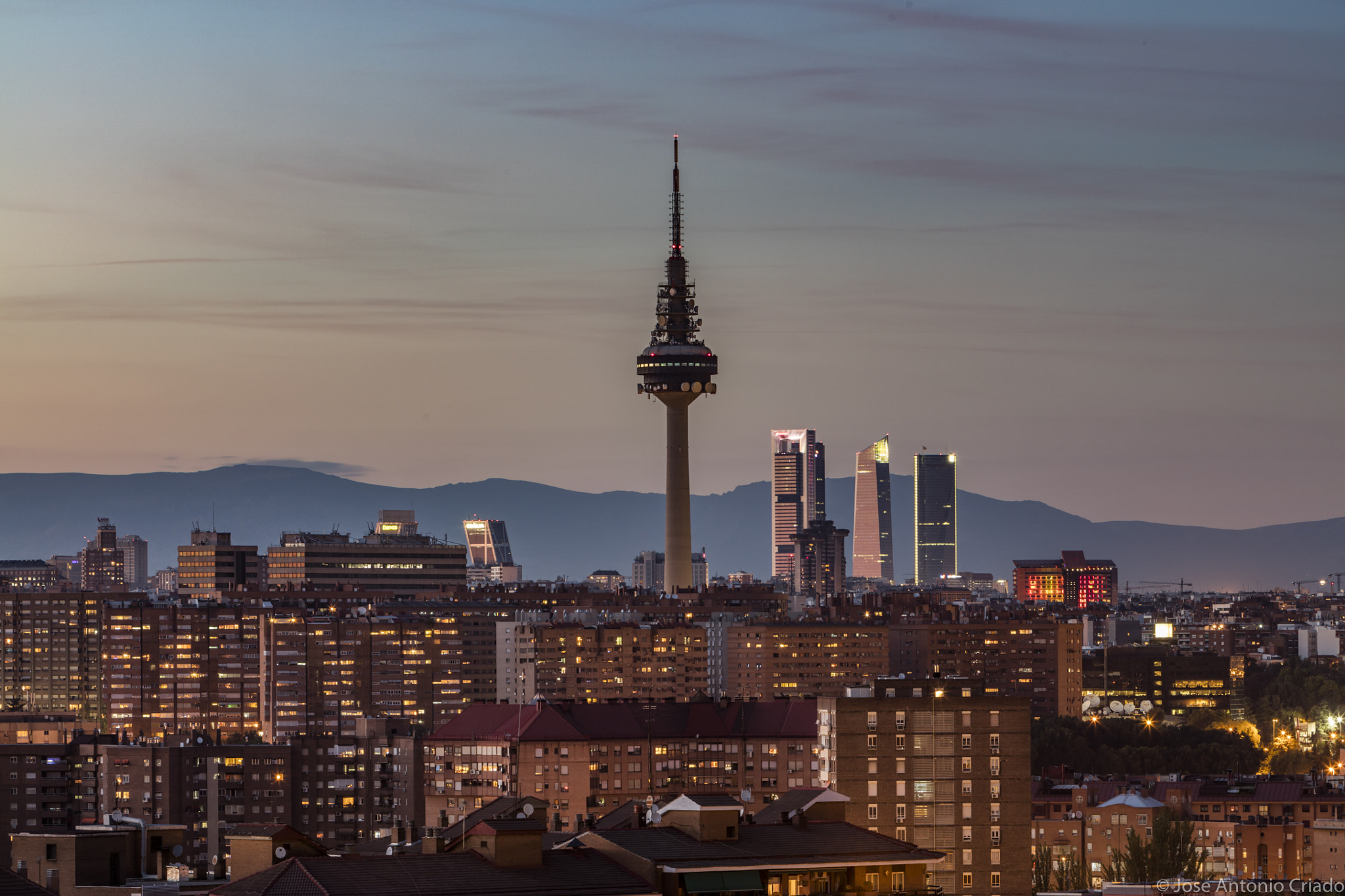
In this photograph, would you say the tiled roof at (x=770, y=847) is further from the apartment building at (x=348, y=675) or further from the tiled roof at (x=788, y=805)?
the apartment building at (x=348, y=675)

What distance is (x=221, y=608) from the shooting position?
199125mm

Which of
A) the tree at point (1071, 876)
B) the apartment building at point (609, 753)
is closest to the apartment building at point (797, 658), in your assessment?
the apartment building at point (609, 753)

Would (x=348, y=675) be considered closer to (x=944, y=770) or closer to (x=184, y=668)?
(x=184, y=668)

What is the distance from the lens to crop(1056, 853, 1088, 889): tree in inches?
3162

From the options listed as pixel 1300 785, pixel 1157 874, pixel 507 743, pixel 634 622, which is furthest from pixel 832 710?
pixel 634 622

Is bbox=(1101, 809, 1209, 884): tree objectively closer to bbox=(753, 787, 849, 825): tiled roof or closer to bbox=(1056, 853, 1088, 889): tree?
bbox=(1056, 853, 1088, 889): tree

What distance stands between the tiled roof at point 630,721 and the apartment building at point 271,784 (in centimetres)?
543

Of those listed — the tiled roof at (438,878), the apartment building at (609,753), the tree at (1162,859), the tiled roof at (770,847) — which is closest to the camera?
the tiled roof at (438,878)

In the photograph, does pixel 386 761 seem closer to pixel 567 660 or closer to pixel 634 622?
pixel 567 660

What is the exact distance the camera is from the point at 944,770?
65188mm

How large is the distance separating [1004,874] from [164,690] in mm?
138148

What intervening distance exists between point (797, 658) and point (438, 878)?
159 metres

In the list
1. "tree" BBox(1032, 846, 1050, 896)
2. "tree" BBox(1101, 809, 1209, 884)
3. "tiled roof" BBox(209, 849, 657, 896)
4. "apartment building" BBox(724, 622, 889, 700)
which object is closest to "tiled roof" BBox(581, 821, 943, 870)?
"tiled roof" BBox(209, 849, 657, 896)

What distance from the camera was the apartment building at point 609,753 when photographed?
4331 inches
